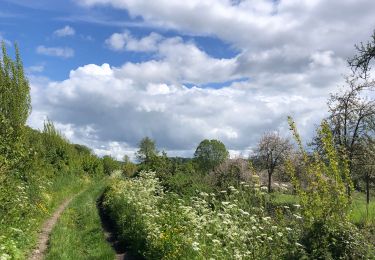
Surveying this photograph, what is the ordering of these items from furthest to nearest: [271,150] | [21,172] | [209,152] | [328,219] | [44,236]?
1. [209,152]
2. [271,150]
3. [21,172]
4. [44,236]
5. [328,219]

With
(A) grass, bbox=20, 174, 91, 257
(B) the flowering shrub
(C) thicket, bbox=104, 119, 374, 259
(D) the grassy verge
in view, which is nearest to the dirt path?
(A) grass, bbox=20, 174, 91, 257

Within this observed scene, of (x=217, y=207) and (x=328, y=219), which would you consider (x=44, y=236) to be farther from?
(x=328, y=219)

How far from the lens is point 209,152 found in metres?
78.5

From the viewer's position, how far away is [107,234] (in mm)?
15484

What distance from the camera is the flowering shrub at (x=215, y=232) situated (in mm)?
7961

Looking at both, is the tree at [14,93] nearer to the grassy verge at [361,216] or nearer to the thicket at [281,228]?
the thicket at [281,228]

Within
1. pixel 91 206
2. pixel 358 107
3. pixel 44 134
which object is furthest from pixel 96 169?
pixel 358 107

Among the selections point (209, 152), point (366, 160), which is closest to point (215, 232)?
point (366, 160)

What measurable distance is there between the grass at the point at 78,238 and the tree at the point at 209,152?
5679 cm

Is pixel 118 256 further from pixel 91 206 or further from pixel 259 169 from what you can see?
pixel 259 169

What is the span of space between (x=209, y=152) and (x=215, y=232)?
2709 inches

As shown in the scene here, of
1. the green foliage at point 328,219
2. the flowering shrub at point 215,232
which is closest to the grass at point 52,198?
the flowering shrub at point 215,232

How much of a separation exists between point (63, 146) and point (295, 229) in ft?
96.8

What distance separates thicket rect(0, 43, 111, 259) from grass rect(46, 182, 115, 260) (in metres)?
0.72
